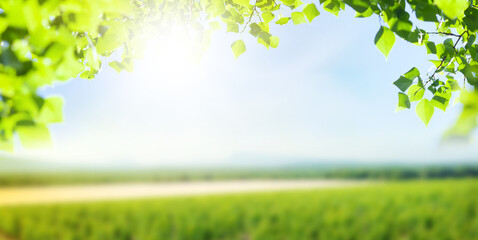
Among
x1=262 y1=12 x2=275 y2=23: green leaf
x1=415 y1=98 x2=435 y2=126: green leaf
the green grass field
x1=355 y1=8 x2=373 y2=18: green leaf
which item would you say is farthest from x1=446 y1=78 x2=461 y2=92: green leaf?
the green grass field

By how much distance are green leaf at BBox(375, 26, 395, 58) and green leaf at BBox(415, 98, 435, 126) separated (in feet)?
1.05

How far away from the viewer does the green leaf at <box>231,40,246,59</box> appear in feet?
4.94

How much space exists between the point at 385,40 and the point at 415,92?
0.43m

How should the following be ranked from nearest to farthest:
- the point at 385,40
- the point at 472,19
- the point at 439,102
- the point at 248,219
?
1. the point at 385,40
2. the point at 439,102
3. the point at 472,19
4. the point at 248,219

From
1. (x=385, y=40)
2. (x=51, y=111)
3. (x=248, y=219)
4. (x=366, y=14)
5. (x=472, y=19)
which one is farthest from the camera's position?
(x=248, y=219)

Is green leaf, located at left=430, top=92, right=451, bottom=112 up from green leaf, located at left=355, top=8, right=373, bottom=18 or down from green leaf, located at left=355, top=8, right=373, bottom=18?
down

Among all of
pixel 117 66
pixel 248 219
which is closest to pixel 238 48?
pixel 117 66

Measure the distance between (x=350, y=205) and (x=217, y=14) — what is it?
6739 millimetres

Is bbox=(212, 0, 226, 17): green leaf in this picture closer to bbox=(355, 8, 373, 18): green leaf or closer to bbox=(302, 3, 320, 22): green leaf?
bbox=(302, 3, 320, 22): green leaf

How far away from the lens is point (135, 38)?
141 cm

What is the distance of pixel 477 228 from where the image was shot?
260 inches

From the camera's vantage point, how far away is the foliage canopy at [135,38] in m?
0.67

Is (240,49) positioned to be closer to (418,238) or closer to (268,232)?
(268,232)

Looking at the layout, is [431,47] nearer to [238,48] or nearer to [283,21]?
[283,21]
